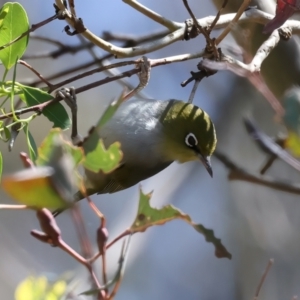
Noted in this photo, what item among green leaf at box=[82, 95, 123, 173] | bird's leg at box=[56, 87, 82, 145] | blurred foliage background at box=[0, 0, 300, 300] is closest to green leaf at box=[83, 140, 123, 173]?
green leaf at box=[82, 95, 123, 173]

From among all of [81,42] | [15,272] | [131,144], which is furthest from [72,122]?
[15,272]

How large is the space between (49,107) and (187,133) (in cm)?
58

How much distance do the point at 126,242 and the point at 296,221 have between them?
2632 millimetres

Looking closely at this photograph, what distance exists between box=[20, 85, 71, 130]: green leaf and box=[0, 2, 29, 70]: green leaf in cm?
5

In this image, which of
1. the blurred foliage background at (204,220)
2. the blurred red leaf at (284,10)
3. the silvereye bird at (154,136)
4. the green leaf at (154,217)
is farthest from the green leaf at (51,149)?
the blurred foliage background at (204,220)

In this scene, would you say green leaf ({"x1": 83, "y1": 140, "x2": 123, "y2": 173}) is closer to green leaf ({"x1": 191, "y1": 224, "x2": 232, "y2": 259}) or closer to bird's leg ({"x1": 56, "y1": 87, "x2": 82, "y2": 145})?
green leaf ({"x1": 191, "y1": 224, "x2": 232, "y2": 259})

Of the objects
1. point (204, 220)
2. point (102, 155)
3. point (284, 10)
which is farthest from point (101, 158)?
point (204, 220)

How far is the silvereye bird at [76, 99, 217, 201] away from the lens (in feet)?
3.71

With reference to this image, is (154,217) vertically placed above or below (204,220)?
above

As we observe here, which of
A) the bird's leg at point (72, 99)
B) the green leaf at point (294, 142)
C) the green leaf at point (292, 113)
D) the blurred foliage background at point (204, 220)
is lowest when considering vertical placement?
the blurred foliage background at point (204, 220)

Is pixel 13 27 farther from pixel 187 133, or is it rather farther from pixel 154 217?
pixel 187 133

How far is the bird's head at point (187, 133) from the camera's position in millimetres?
1127

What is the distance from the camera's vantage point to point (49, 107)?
25.0 inches

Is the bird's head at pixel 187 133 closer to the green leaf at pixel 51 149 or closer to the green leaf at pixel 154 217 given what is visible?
the green leaf at pixel 154 217
